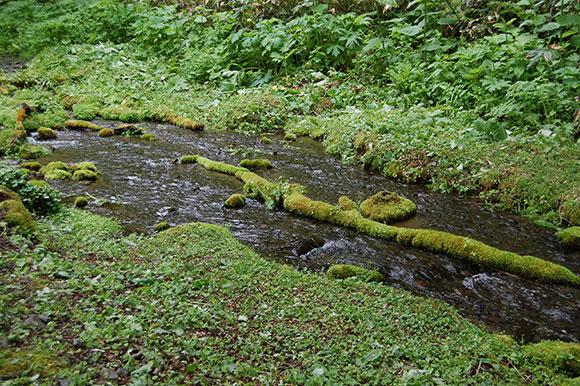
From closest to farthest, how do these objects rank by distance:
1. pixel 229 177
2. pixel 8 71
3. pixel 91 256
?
1. pixel 91 256
2. pixel 229 177
3. pixel 8 71

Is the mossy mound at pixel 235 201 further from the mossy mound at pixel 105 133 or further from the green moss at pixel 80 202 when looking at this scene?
the mossy mound at pixel 105 133

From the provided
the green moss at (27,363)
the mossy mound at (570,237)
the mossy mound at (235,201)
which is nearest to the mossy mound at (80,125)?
the mossy mound at (235,201)

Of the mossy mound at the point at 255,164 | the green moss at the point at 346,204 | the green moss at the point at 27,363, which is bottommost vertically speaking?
the mossy mound at the point at 255,164

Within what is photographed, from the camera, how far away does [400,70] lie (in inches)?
454

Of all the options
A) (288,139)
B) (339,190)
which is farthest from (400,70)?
(339,190)

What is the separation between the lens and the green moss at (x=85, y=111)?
12602 millimetres

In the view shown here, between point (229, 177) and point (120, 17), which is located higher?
point (120, 17)

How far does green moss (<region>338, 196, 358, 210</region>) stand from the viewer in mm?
6867

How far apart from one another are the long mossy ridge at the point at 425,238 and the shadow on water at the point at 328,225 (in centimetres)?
13

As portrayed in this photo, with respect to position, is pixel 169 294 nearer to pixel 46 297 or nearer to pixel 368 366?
pixel 46 297

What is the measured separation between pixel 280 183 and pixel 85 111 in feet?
27.0

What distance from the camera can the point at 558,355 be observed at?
3537mm

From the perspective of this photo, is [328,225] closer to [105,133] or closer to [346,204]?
[346,204]

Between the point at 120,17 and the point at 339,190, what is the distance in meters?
16.3
